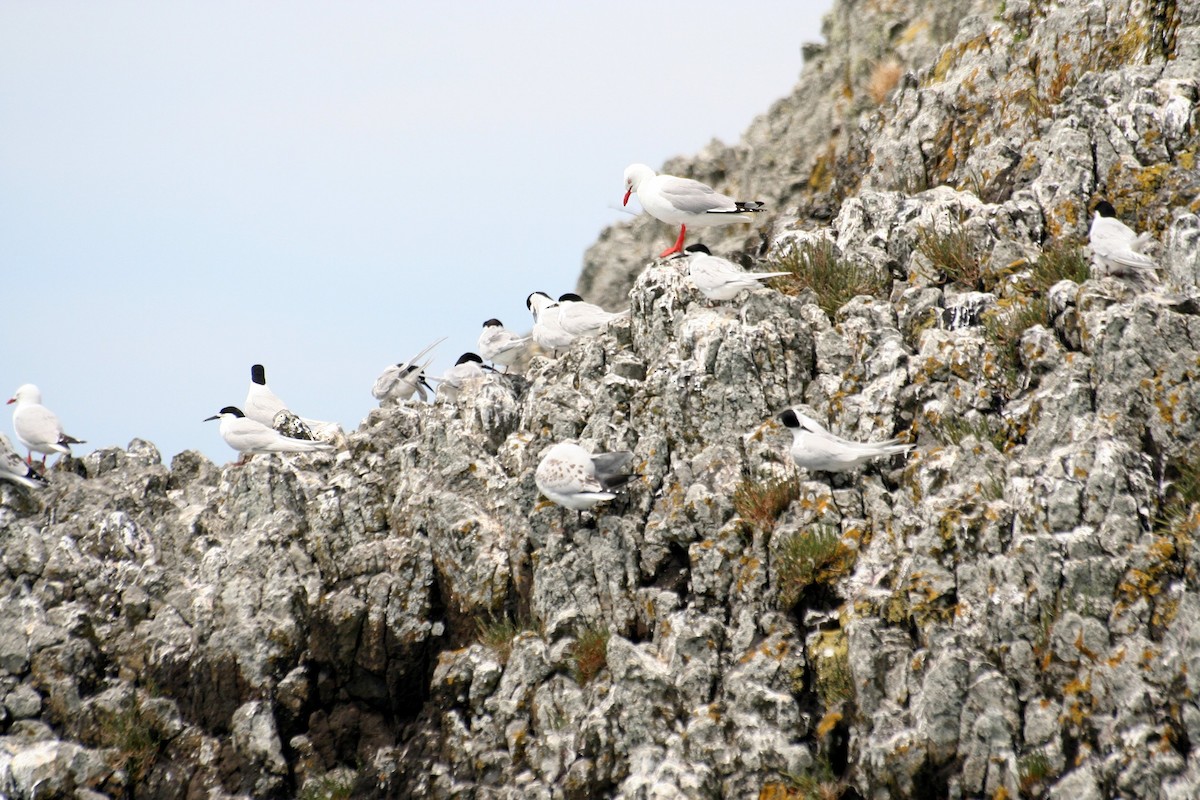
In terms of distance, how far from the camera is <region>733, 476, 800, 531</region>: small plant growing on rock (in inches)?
474

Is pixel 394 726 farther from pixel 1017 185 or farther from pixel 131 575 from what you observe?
pixel 1017 185

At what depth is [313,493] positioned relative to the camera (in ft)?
52.6

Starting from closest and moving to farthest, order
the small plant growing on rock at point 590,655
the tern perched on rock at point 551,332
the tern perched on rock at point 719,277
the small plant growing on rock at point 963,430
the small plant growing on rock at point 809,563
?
the small plant growing on rock at point 809,563
the small plant growing on rock at point 963,430
the small plant growing on rock at point 590,655
the tern perched on rock at point 719,277
the tern perched on rock at point 551,332

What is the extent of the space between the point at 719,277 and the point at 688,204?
2576mm

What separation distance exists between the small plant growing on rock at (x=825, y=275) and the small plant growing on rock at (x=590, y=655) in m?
4.84

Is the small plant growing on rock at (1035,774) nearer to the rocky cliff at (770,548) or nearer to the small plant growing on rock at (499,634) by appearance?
the rocky cliff at (770,548)

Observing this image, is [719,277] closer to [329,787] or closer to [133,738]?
[329,787]

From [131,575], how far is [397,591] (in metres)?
4.74

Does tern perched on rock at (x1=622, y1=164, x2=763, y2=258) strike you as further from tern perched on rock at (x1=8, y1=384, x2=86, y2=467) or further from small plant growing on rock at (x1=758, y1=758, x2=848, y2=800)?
tern perched on rock at (x1=8, y1=384, x2=86, y2=467)

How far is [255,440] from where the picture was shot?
1738 centimetres

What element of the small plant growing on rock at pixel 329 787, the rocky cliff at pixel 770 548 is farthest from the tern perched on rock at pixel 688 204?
the small plant growing on rock at pixel 329 787

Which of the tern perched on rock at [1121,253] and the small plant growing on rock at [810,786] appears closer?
the small plant growing on rock at [810,786]

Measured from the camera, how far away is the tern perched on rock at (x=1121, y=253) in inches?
487

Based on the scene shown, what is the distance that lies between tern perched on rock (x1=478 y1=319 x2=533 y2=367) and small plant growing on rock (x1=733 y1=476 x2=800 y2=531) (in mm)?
7649
